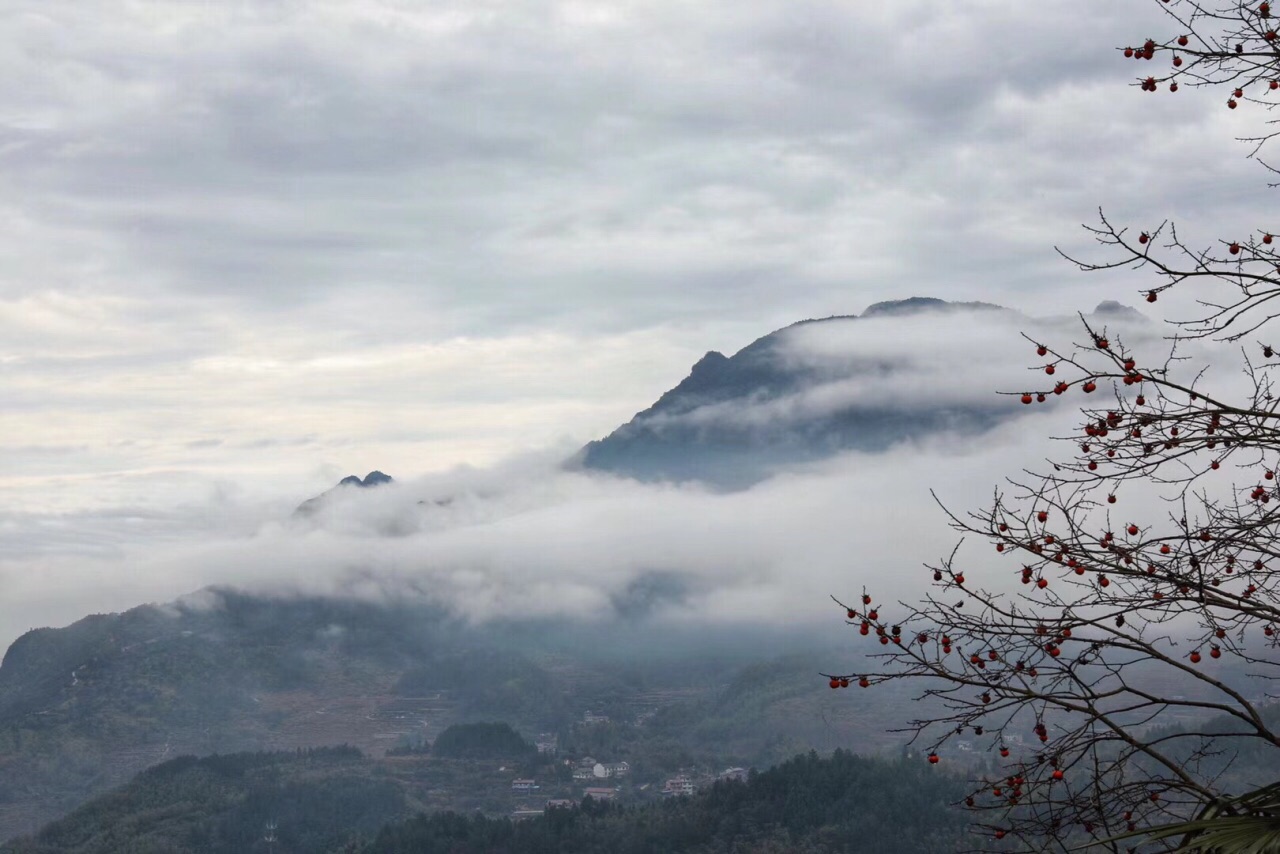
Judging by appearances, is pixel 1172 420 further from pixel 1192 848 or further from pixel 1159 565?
pixel 1192 848

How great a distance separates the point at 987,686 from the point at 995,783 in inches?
39.3

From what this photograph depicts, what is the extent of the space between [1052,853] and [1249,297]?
523 centimetres

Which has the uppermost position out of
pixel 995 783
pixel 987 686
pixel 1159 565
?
pixel 1159 565

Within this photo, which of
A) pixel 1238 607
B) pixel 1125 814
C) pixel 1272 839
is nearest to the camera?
pixel 1272 839

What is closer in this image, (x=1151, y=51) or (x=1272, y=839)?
(x=1272, y=839)

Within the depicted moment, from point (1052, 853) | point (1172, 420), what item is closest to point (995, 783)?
point (1052, 853)

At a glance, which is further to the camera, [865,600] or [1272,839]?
[865,600]

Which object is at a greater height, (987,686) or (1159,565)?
(1159,565)

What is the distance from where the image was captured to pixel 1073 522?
1170 centimetres

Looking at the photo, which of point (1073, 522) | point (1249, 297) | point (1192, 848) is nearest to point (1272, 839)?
point (1192, 848)

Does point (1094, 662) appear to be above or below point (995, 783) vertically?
above

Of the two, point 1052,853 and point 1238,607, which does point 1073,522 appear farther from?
point 1052,853

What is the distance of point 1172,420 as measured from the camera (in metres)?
11.4

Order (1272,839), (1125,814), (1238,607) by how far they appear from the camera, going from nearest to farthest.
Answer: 1. (1272,839)
2. (1238,607)
3. (1125,814)
